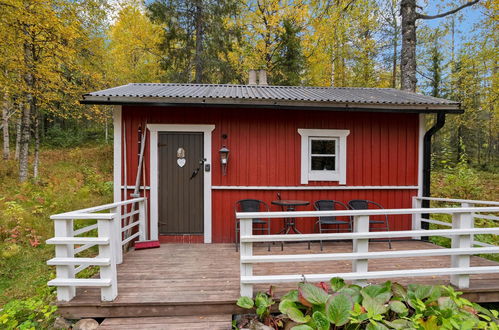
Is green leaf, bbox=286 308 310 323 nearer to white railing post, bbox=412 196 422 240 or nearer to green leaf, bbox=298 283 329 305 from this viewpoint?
green leaf, bbox=298 283 329 305

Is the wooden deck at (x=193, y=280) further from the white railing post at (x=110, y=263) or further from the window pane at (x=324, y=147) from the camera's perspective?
the window pane at (x=324, y=147)

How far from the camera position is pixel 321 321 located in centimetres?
219

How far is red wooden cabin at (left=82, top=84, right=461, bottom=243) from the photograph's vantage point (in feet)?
14.4

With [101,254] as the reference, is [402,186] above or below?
above

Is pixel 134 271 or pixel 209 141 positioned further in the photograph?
pixel 209 141

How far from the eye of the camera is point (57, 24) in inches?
258

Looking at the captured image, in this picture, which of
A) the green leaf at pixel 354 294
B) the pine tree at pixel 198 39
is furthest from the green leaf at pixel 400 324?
the pine tree at pixel 198 39

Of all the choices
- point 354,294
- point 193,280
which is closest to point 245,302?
point 193,280

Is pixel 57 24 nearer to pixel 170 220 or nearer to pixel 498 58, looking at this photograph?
pixel 170 220

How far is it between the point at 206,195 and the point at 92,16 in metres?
7.76

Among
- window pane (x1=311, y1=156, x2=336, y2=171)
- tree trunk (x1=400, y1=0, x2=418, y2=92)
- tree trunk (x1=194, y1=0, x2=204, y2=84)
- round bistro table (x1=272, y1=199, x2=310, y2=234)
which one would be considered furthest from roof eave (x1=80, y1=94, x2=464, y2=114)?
tree trunk (x1=194, y1=0, x2=204, y2=84)

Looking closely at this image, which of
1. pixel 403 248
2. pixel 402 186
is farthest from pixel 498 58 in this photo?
pixel 403 248

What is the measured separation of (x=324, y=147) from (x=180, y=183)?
9.12 ft

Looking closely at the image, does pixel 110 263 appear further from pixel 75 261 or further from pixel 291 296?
pixel 291 296
